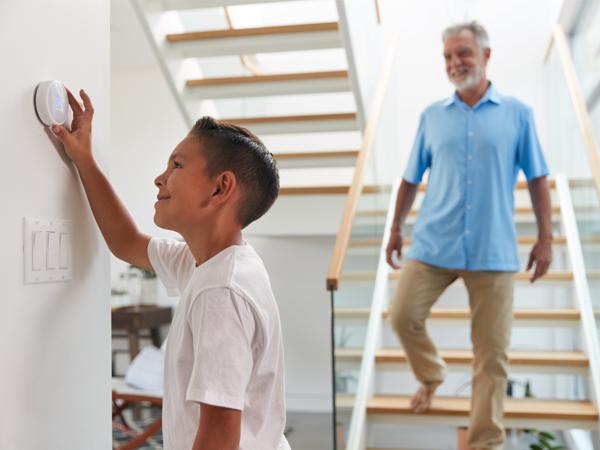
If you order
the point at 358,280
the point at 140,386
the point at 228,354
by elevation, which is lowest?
the point at 140,386

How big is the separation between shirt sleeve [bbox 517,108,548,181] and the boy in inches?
71.4

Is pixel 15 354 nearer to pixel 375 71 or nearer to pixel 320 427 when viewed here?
pixel 375 71

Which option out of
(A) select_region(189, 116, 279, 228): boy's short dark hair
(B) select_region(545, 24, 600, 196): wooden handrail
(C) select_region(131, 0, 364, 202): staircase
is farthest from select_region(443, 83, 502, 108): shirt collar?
(A) select_region(189, 116, 279, 228): boy's short dark hair

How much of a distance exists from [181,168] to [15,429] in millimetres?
516

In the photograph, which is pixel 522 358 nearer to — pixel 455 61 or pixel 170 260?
pixel 455 61

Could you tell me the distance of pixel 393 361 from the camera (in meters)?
3.69

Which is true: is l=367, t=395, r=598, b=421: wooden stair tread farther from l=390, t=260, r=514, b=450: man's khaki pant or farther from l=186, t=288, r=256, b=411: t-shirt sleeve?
l=186, t=288, r=256, b=411: t-shirt sleeve

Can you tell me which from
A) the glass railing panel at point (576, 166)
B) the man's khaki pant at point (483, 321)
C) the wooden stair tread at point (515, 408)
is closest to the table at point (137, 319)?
the wooden stair tread at point (515, 408)

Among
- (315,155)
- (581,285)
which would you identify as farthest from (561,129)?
(315,155)

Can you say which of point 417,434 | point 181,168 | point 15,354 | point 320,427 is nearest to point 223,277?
point 181,168

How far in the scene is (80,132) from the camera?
1.42 meters

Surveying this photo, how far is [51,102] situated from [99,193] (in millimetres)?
221

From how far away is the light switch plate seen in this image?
1.26 m

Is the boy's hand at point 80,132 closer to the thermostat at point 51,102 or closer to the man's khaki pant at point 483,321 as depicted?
the thermostat at point 51,102
